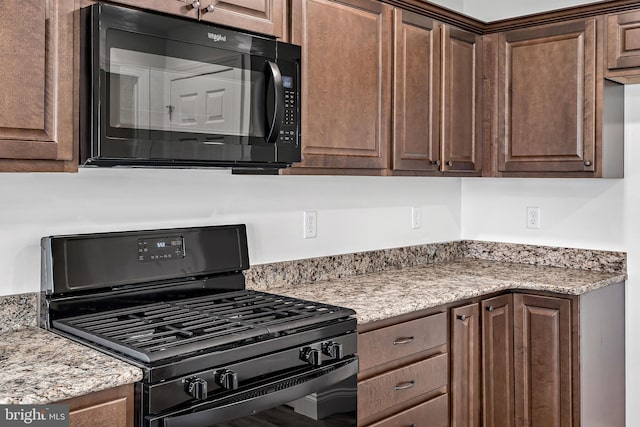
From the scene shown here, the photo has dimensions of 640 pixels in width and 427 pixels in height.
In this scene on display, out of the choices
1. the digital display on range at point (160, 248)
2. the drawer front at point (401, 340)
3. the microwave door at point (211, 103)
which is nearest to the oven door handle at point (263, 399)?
the drawer front at point (401, 340)

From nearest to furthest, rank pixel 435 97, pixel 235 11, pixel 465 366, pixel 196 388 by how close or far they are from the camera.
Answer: pixel 196 388, pixel 235 11, pixel 465 366, pixel 435 97

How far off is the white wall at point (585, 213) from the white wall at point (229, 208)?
20 cm

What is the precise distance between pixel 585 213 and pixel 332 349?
1.82m

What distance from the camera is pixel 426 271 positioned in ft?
10.2

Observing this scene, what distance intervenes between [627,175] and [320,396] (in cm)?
197

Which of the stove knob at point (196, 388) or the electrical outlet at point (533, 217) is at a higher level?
the electrical outlet at point (533, 217)

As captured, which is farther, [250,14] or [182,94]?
[250,14]

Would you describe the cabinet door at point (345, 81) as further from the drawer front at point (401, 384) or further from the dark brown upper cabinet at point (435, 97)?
the drawer front at point (401, 384)

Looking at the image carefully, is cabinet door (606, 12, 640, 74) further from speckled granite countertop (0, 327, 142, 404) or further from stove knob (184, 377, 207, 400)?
speckled granite countertop (0, 327, 142, 404)

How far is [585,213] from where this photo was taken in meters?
3.18

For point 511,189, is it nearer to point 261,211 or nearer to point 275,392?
point 261,211

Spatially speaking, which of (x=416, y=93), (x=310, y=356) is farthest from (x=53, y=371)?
(x=416, y=93)

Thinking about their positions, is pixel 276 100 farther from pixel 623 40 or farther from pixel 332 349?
pixel 623 40

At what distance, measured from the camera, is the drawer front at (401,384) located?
7.11ft
